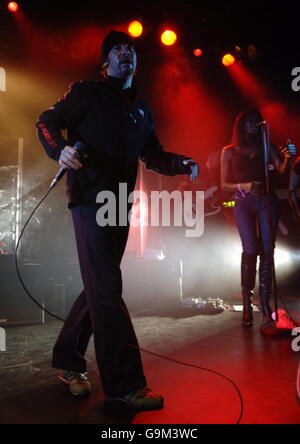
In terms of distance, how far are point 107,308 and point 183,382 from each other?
2.29 ft

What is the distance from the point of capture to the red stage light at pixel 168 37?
20.5ft

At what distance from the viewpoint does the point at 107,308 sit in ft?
5.98

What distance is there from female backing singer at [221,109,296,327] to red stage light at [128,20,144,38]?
129 inches

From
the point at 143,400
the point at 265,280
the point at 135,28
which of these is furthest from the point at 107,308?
the point at 135,28

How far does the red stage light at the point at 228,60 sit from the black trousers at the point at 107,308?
5.95 m

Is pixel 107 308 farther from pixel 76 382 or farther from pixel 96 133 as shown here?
pixel 96 133

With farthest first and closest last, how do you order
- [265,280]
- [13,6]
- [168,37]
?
[168,37] < [13,6] < [265,280]

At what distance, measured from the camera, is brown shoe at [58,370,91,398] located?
75.1 inches

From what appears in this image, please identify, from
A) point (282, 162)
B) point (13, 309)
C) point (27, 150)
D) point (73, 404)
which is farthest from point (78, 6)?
point (73, 404)

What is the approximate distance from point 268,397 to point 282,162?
257 centimetres

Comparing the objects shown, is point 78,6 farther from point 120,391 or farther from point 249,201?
point 120,391

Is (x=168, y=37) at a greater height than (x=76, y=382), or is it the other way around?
(x=168, y=37)

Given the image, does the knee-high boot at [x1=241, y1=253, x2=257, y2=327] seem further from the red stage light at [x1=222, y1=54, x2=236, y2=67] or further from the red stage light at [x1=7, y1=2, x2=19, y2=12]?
the red stage light at [x1=7, y1=2, x2=19, y2=12]

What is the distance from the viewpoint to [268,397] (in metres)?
1.86
